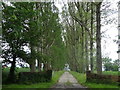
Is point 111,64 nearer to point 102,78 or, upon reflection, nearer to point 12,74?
point 102,78

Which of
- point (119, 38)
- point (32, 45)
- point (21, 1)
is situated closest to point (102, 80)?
point (119, 38)

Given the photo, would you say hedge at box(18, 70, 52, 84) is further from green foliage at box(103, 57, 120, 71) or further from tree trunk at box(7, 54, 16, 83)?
green foliage at box(103, 57, 120, 71)

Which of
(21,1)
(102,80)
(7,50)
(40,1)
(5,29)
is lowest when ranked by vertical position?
(102,80)

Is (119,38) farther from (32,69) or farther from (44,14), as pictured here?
(44,14)

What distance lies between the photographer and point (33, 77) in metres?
23.8

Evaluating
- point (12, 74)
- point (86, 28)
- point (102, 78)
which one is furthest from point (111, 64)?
point (12, 74)

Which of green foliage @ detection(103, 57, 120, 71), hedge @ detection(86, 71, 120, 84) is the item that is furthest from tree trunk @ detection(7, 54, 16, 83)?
green foliage @ detection(103, 57, 120, 71)

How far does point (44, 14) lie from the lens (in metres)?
34.6

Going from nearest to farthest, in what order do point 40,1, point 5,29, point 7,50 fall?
point 5,29
point 7,50
point 40,1

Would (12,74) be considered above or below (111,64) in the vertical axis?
below

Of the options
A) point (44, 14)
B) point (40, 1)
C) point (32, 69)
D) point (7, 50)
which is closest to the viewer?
point (7, 50)

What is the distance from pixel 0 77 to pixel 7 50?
236cm

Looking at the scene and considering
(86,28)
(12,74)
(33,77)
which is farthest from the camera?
(86,28)

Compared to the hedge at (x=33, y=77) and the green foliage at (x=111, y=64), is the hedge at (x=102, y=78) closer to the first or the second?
the green foliage at (x=111, y=64)
